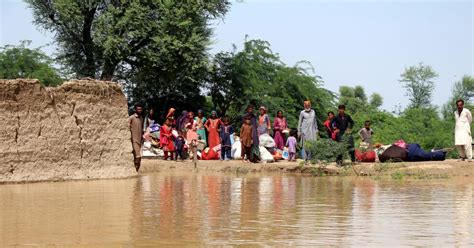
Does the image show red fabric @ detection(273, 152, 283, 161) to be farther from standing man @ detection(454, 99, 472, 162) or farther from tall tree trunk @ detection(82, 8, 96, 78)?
tall tree trunk @ detection(82, 8, 96, 78)

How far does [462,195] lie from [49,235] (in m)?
6.43

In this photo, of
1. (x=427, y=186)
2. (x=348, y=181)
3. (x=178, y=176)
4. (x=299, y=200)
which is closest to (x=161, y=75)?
(x=178, y=176)

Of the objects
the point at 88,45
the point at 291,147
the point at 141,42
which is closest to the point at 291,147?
the point at 291,147

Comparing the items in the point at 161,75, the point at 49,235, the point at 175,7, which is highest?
the point at 175,7

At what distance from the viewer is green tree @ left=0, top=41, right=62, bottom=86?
31.3 m

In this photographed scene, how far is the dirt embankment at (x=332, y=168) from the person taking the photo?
16.6m

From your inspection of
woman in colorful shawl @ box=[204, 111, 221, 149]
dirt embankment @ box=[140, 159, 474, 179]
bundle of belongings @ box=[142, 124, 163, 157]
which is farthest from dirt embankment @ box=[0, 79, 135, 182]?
bundle of belongings @ box=[142, 124, 163, 157]

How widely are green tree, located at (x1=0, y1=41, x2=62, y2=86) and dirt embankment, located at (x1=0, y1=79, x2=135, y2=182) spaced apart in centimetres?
1463

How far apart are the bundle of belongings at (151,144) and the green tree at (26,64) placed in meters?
9.04

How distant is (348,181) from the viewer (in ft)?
51.6

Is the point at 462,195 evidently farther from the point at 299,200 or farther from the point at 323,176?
the point at 323,176

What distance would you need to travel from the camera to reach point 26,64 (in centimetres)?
3231

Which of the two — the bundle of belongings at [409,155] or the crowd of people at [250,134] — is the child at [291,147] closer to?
the crowd of people at [250,134]

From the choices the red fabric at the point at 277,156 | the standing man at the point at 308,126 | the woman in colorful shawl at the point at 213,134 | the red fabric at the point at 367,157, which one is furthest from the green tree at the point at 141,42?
the red fabric at the point at 367,157
